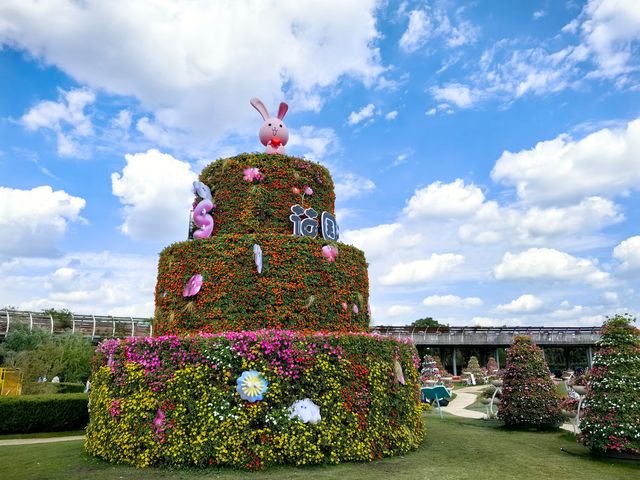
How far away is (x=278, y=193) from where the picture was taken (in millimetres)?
11172

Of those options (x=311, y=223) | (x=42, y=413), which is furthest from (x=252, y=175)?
(x=42, y=413)

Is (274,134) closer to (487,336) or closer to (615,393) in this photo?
(615,393)

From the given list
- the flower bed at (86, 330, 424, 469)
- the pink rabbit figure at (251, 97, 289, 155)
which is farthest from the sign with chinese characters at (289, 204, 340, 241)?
the flower bed at (86, 330, 424, 469)

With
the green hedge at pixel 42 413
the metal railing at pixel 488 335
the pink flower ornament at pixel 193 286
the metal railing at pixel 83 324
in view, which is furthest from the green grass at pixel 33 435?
the metal railing at pixel 488 335

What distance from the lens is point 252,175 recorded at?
36.8 feet

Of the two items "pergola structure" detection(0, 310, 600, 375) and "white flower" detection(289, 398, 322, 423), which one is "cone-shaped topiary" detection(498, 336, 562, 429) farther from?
"pergola structure" detection(0, 310, 600, 375)

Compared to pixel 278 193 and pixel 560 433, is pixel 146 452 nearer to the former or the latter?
pixel 278 193

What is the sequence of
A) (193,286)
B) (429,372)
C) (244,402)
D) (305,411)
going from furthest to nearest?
(429,372) → (193,286) → (305,411) → (244,402)

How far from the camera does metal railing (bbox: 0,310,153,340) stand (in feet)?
98.8

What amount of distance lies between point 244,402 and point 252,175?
543 centimetres

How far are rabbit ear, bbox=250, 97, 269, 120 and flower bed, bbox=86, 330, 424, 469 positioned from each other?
6.76 m

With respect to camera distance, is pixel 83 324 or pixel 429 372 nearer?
pixel 429 372

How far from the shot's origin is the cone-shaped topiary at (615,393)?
8500 mm

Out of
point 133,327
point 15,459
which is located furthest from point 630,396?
point 133,327
